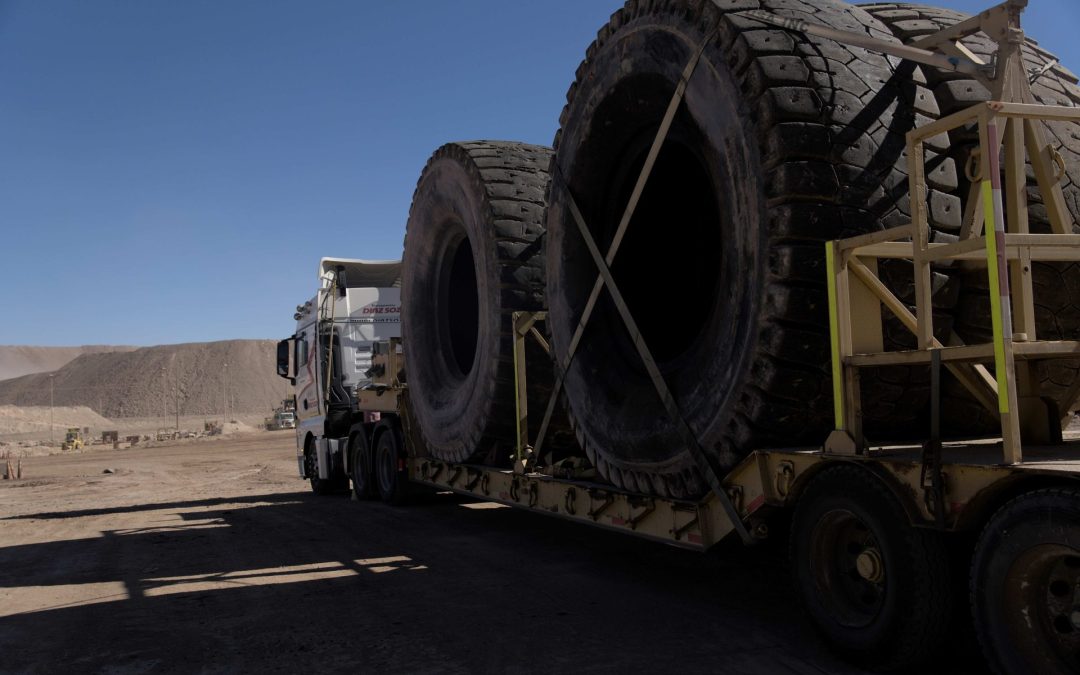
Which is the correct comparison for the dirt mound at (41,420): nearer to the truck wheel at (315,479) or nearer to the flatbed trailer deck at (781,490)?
the truck wheel at (315,479)

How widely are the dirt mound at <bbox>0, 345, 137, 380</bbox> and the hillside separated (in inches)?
1697

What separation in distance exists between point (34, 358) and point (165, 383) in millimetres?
74115

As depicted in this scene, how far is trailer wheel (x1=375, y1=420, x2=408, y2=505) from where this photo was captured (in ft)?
37.0

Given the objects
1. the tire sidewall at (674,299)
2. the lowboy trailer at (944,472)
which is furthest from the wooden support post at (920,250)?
the tire sidewall at (674,299)

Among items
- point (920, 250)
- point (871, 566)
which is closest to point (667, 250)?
point (920, 250)

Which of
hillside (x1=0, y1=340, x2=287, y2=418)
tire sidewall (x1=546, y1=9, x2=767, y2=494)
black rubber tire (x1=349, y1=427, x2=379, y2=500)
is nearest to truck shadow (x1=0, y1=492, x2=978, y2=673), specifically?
tire sidewall (x1=546, y1=9, x2=767, y2=494)

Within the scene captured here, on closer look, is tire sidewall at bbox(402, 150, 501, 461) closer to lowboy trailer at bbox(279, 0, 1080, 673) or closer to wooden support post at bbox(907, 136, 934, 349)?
lowboy trailer at bbox(279, 0, 1080, 673)

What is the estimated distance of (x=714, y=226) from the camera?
5.77 m

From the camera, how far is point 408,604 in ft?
19.2

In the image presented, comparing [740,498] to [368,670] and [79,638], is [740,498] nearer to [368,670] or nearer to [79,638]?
[368,670]

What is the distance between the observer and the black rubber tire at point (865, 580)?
3432mm

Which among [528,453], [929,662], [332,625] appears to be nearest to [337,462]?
[528,453]

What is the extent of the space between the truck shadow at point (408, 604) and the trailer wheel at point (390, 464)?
158 cm

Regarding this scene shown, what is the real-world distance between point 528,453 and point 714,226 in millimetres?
2392
